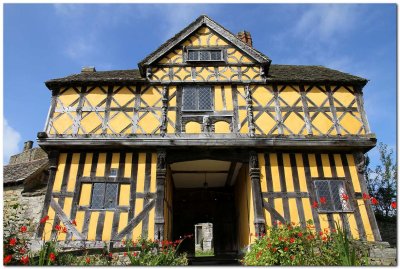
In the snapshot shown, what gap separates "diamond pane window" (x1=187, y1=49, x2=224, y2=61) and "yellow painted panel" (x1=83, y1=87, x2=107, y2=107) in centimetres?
357

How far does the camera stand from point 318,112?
1102 centimetres

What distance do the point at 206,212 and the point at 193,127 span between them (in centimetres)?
585

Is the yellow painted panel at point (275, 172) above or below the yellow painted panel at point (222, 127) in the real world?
below

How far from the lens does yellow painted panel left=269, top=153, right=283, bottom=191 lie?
987cm

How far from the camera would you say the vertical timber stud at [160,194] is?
9.13 m

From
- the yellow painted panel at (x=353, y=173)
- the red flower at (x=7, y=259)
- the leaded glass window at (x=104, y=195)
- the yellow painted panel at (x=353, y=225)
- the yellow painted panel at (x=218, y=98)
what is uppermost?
the yellow painted panel at (x=218, y=98)

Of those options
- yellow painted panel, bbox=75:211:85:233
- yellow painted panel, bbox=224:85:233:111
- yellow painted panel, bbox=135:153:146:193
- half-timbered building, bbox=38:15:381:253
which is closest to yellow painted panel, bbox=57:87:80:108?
half-timbered building, bbox=38:15:381:253

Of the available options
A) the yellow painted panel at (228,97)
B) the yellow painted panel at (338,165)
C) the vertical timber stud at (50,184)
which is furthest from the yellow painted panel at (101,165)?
the yellow painted panel at (338,165)

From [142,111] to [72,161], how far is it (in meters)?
2.91

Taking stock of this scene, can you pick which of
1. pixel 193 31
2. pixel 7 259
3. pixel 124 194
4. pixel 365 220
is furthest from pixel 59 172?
pixel 365 220

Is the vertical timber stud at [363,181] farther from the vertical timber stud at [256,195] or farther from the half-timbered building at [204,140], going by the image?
the vertical timber stud at [256,195]


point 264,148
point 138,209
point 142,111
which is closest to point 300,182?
point 264,148

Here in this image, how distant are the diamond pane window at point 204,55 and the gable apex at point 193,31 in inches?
26.4

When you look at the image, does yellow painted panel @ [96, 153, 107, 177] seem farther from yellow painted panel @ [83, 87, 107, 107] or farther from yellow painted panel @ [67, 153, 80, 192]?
yellow painted panel @ [83, 87, 107, 107]
